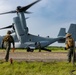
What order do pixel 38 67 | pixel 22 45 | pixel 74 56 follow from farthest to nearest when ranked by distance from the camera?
pixel 22 45
pixel 74 56
pixel 38 67

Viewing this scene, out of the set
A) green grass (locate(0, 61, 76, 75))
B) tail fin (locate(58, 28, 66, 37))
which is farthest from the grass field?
tail fin (locate(58, 28, 66, 37))

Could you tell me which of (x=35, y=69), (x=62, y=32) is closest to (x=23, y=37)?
(x=62, y=32)

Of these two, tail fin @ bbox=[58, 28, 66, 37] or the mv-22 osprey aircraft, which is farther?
tail fin @ bbox=[58, 28, 66, 37]

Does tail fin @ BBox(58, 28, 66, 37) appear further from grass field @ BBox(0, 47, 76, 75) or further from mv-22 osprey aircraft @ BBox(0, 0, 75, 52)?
grass field @ BBox(0, 47, 76, 75)

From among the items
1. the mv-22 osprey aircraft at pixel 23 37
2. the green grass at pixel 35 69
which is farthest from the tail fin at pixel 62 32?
the green grass at pixel 35 69

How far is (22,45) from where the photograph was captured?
64.9 m

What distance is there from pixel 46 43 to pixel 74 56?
50.2 metres

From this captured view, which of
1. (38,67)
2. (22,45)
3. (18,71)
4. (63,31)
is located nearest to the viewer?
(18,71)

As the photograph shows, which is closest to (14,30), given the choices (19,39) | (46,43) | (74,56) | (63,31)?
(19,39)

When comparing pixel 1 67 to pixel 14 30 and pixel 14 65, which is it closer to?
pixel 14 65

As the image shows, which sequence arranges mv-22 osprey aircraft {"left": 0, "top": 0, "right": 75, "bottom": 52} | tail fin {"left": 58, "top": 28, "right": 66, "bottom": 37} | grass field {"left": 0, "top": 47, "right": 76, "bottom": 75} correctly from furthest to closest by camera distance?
1. tail fin {"left": 58, "top": 28, "right": 66, "bottom": 37}
2. mv-22 osprey aircraft {"left": 0, "top": 0, "right": 75, "bottom": 52}
3. grass field {"left": 0, "top": 47, "right": 76, "bottom": 75}

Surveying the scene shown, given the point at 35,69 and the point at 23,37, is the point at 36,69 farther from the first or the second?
the point at 23,37

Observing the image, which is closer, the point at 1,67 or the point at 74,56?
the point at 1,67

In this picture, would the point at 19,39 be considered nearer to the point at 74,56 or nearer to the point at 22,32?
the point at 22,32
